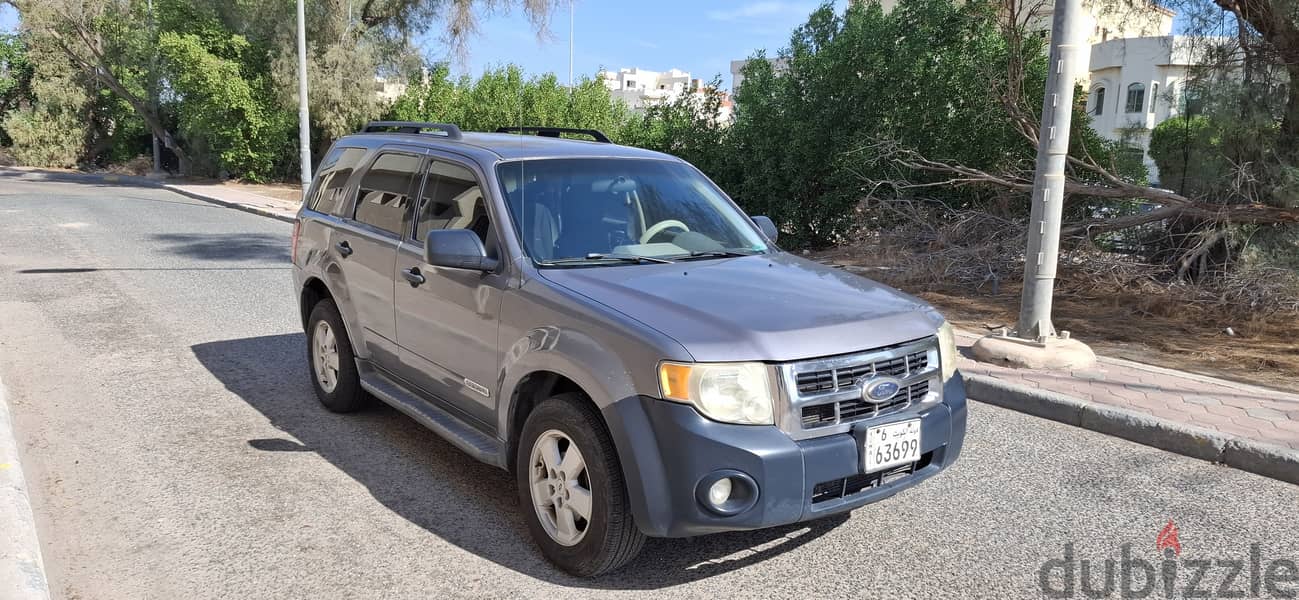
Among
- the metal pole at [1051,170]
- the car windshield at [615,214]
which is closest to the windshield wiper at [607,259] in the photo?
the car windshield at [615,214]

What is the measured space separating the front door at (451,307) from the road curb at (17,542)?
1.78 meters

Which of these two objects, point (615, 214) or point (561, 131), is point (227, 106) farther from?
point (615, 214)

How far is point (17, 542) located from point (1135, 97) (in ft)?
153

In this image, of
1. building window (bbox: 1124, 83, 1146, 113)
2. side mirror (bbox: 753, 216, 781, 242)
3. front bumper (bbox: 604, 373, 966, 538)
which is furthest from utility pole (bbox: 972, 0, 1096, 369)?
building window (bbox: 1124, 83, 1146, 113)

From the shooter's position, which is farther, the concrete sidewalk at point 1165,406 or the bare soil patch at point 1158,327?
the bare soil patch at point 1158,327

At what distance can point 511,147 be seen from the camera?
190 inches

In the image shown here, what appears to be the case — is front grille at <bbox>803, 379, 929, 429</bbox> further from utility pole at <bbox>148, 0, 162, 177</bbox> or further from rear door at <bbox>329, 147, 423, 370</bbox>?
utility pole at <bbox>148, 0, 162, 177</bbox>

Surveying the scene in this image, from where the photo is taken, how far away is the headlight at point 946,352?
3943mm

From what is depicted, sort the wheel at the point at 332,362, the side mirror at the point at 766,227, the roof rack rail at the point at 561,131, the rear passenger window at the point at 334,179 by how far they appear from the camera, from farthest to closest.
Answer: the rear passenger window at the point at 334,179, the roof rack rail at the point at 561,131, the wheel at the point at 332,362, the side mirror at the point at 766,227


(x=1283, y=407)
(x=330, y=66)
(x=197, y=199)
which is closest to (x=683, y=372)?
(x=1283, y=407)

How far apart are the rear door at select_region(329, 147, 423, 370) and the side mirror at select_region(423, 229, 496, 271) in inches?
35.8

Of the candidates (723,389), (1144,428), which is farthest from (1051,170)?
(723,389)

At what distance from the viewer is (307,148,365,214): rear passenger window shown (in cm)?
585

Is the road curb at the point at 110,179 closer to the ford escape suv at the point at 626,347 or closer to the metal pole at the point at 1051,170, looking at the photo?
the ford escape suv at the point at 626,347
